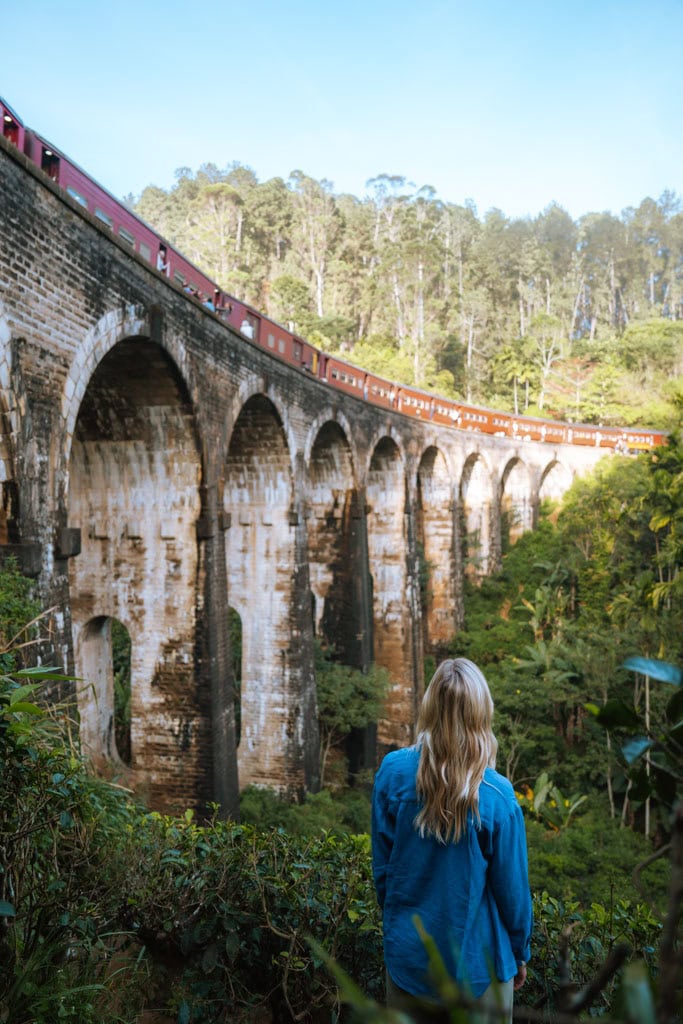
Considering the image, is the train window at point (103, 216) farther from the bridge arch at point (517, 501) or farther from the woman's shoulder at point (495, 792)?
the bridge arch at point (517, 501)

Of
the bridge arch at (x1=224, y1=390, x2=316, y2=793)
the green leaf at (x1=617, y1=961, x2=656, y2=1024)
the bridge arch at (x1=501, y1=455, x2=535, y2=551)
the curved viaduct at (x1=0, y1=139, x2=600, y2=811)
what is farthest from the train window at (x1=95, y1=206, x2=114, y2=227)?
the bridge arch at (x1=501, y1=455, x2=535, y2=551)

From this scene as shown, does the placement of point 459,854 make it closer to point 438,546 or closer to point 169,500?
point 169,500

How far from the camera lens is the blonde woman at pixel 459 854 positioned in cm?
194

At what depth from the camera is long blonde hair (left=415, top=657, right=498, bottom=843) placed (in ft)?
6.39

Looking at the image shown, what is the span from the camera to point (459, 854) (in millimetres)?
1956

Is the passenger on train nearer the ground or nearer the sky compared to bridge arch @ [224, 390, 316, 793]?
nearer the sky

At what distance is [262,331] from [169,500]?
14.4ft

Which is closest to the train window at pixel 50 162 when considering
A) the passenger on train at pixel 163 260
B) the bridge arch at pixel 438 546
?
the passenger on train at pixel 163 260

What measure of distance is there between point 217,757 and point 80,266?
6220 mm

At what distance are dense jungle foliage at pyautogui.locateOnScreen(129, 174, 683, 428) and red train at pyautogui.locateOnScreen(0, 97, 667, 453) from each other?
5.90m

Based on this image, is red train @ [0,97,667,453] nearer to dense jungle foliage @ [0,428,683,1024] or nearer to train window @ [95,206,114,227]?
train window @ [95,206,114,227]

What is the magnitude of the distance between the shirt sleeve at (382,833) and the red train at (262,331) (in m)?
5.35

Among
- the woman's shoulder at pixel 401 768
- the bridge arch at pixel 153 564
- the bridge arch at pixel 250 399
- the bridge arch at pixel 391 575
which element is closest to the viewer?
the woman's shoulder at pixel 401 768

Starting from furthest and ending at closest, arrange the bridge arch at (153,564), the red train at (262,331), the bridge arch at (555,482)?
the bridge arch at (555,482) < the bridge arch at (153,564) < the red train at (262,331)
